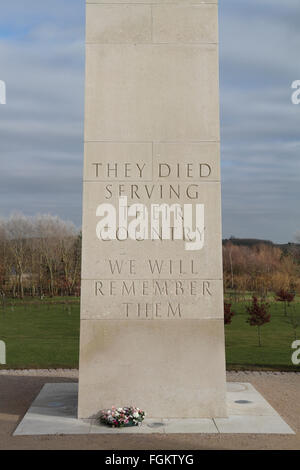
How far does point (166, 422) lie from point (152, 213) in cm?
387

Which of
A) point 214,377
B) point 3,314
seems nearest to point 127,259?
point 214,377

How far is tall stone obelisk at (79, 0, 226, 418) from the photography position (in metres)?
10.0

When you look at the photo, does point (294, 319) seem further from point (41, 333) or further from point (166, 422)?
point (166, 422)

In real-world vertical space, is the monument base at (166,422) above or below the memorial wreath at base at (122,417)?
below

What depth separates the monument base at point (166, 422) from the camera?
9195 millimetres

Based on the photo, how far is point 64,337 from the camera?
2225cm

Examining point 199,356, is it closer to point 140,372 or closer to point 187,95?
point 140,372

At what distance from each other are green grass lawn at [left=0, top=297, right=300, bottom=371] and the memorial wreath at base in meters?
6.49
